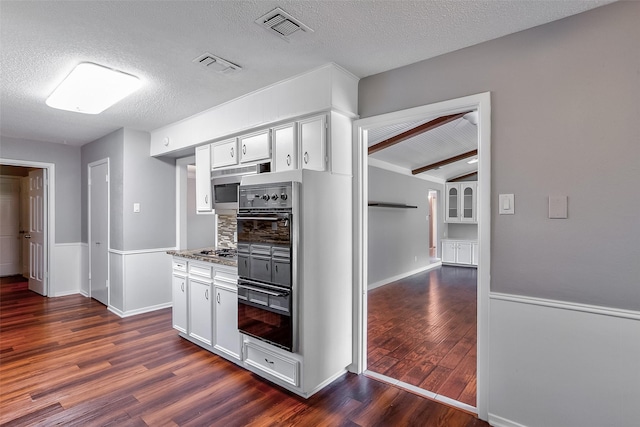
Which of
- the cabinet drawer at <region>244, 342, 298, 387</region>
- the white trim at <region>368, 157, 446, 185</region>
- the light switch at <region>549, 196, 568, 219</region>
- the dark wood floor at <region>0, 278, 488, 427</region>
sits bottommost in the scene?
the dark wood floor at <region>0, 278, 488, 427</region>

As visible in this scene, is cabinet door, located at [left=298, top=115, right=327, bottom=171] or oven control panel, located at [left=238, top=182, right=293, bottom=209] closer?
oven control panel, located at [left=238, top=182, right=293, bottom=209]

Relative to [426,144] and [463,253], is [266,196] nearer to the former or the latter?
[426,144]

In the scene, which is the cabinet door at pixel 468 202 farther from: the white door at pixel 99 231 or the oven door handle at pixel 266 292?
the white door at pixel 99 231

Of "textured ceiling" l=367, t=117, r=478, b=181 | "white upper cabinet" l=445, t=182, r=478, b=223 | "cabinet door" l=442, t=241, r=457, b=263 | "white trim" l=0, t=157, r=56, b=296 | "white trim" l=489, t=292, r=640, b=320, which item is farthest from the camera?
"cabinet door" l=442, t=241, r=457, b=263

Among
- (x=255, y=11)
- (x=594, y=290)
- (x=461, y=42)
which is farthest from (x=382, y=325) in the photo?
(x=255, y=11)

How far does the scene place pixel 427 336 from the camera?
3.66m

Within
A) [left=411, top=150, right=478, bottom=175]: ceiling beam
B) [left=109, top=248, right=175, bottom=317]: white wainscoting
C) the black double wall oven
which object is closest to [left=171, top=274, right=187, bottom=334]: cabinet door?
the black double wall oven

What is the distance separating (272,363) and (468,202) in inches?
303

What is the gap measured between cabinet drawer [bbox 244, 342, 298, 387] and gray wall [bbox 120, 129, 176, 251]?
8.50 feet

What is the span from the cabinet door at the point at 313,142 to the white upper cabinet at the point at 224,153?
910mm

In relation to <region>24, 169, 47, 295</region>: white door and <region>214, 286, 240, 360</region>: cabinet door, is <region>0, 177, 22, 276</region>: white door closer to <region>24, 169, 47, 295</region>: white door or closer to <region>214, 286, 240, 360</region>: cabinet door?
<region>24, 169, 47, 295</region>: white door

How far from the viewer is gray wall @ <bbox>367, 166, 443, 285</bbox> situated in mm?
Answer: 6262

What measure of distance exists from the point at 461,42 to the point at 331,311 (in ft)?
6.92

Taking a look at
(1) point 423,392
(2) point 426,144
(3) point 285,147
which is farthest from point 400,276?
(3) point 285,147
